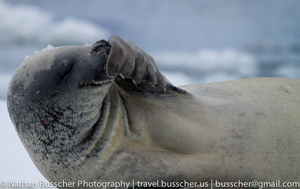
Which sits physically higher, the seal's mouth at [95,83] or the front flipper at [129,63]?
the front flipper at [129,63]

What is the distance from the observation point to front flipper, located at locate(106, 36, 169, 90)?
0.54 metres

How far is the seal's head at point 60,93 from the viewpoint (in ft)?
1.89

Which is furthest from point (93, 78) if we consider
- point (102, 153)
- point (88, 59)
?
point (102, 153)

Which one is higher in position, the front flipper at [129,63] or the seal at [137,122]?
the front flipper at [129,63]

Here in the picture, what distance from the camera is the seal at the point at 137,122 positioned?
1.90ft

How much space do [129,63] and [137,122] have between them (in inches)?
6.5

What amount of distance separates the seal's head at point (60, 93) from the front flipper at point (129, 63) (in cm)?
3

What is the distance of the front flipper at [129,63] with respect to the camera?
0.54m

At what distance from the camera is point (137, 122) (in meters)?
0.70

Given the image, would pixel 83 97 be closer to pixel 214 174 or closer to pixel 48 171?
pixel 48 171

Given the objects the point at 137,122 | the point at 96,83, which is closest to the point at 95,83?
the point at 96,83

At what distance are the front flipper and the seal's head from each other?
0.03 m

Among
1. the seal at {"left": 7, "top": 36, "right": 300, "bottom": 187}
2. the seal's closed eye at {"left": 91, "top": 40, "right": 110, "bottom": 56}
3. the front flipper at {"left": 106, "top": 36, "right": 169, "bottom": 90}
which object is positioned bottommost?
the seal at {"left": 7, "top": 36, "right": 300, "bottom": 187}

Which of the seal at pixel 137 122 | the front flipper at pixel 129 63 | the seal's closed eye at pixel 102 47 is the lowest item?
the seal at pixel 137 122
